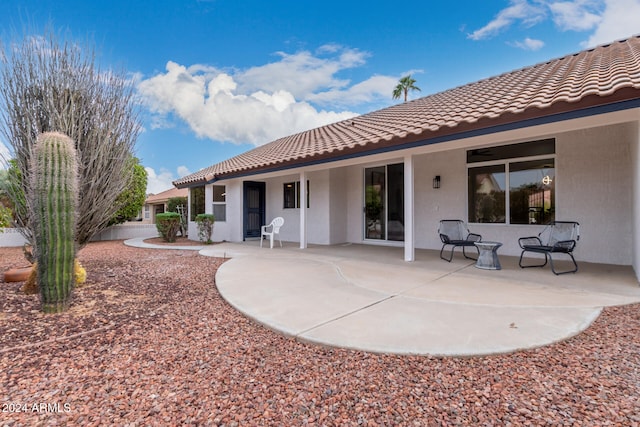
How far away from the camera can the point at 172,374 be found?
255cm

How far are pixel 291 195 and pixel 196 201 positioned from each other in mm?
4739

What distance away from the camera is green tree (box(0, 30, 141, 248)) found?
201 inches

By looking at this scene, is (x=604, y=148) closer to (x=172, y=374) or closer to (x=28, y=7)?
(x=172, y=374)

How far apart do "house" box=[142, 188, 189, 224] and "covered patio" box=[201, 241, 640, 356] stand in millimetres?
21630

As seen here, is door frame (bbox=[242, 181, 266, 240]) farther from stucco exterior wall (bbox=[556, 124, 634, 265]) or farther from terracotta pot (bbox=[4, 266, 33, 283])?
stucco exterior wall (bbox=[556, 124, 634, 265])

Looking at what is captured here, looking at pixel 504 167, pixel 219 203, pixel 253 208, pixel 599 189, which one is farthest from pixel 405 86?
pixel 599 189

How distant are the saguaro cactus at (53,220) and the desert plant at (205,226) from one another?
7733 mm

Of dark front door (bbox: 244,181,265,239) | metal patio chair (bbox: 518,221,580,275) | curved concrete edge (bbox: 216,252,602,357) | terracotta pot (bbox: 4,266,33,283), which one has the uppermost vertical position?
dark front door (bbox: 244,181,265,239)

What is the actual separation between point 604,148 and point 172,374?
8891 millimetres

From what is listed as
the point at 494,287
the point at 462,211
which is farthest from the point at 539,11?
the point at 494,287

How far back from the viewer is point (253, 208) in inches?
501

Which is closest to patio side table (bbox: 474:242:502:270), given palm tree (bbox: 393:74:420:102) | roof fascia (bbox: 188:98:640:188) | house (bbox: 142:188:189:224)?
roof fascia (bbox: 188:98:640:188)

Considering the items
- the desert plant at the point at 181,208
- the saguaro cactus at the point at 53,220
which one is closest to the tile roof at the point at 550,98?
the saguaro cactus at the point at 53,220

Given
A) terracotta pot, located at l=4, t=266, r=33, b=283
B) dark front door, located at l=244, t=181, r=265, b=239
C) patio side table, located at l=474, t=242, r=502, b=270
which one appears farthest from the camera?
dark front door, located at l=244, t=181, r=265, b=239
